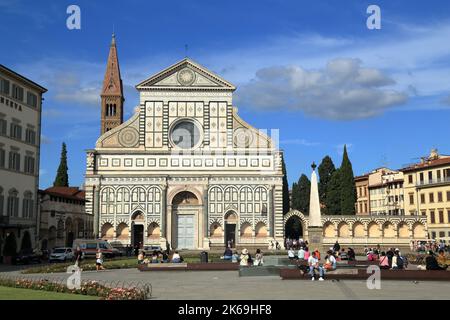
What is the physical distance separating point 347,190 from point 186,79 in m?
24.5

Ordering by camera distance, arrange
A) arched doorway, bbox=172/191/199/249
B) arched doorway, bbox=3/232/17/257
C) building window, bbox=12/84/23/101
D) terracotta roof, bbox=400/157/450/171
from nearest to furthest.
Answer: arched doorway, bbox=3/232/17/257 → building window, bbox=12/84/23/101 → arched doorway, bbox=172/191/199/249 → terracotta roof, bbox=400/157/450/171

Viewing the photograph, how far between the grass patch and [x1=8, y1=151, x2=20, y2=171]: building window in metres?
27.6

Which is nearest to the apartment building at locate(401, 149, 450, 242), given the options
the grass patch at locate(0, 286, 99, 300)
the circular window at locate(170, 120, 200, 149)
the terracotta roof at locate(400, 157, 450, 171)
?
the terracotta roof at locate(400, 157, 450, 171)

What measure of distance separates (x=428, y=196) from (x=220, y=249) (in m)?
29.0

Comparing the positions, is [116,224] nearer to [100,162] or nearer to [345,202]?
[100,162]

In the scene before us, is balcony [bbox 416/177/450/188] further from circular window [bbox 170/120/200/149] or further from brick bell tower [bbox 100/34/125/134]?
brick bell tower [bbox 100/34/125/134]

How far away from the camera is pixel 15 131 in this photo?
148 feet

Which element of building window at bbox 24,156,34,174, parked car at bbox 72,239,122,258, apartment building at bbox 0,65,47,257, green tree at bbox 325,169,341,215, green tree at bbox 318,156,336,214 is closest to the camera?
apartment building at bbox 0,65,47,257

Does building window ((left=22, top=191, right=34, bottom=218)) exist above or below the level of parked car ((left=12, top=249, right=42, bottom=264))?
above

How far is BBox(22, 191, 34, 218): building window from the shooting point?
45.9 meters

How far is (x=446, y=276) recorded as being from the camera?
2369cm

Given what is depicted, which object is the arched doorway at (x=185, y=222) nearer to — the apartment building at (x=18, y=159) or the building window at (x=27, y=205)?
the apartment building at (x=18, y=159)

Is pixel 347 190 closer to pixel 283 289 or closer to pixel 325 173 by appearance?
pixel 325 173
